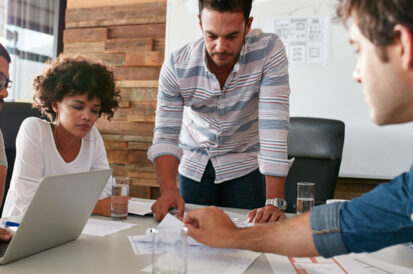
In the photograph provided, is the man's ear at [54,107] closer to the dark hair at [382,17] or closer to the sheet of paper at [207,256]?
the sheet of paper at [207,256]

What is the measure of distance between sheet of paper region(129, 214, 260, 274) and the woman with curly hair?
1.22 ft

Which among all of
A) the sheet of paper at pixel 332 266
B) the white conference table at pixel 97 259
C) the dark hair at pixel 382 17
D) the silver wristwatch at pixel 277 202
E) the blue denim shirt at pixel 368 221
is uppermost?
the dark hair at pixel 382 17

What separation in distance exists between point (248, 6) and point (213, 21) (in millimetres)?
150

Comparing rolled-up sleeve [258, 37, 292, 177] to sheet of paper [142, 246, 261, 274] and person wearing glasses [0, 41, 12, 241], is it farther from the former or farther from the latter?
person wearing glasses [0, 41, 12, 241]

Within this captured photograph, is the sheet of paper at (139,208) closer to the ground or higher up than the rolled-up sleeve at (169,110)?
closer to the ground

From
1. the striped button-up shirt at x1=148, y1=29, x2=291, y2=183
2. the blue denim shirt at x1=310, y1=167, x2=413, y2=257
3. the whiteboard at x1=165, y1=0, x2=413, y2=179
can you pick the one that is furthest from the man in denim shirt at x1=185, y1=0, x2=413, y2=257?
the whiteboard at x1=165, y1=0, x2=413, y2=179

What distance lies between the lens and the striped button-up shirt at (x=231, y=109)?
1.56m

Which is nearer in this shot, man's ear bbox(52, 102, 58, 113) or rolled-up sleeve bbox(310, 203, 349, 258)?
rolled-up sleeve bbox(310, 203, 349, 258)

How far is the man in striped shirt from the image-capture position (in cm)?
150

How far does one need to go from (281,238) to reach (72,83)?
1.22m

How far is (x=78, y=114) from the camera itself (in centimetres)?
174

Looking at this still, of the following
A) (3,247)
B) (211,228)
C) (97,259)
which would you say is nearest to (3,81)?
(3,247)

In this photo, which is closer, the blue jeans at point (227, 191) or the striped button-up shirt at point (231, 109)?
the striped button-up shirt at point (231, 109)

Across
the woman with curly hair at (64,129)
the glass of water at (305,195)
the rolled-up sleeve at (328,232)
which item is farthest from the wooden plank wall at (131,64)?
the rolled-up sleeve at (328,232)
